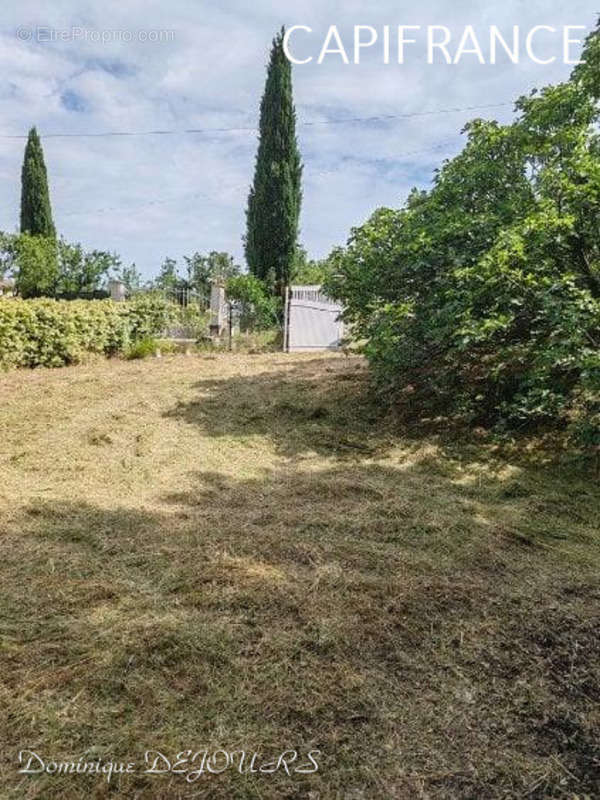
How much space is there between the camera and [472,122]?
660 centimetres

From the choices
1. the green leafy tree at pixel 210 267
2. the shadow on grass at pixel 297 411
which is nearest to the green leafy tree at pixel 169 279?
the green leafy tree at pixel 210 267

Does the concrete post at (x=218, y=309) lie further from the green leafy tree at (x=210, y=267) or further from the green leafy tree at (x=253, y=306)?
the green leafy tree at (x=210, y=267)

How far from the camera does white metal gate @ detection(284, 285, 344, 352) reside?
13242mm

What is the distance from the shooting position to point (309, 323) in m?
13.5

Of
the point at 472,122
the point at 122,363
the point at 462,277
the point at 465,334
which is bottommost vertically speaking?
the point at 122,363

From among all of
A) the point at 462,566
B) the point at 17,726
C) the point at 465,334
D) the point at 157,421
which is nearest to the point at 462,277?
the point at 465,334

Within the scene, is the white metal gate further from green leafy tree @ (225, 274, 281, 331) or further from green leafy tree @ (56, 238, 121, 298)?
green leafy tree @ (56, 238, 121, 298)

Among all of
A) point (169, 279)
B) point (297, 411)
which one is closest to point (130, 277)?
point (169, 279)

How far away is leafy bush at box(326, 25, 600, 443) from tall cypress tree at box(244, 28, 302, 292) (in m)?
13.6

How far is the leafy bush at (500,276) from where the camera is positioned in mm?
4996

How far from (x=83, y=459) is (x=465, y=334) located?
3836 millimetres

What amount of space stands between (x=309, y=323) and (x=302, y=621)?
11.5 metres

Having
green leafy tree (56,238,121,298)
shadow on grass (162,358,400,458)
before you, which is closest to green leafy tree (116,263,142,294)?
green leafy tree (56,238,121,298)

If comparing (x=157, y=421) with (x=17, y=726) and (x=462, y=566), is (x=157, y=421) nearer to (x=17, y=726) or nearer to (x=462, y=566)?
(x=462, y=566)
